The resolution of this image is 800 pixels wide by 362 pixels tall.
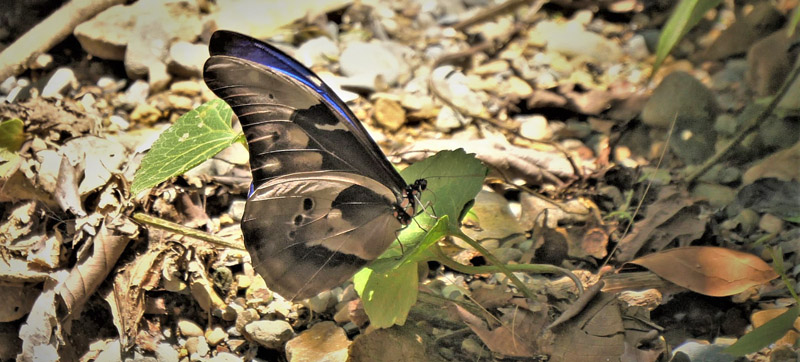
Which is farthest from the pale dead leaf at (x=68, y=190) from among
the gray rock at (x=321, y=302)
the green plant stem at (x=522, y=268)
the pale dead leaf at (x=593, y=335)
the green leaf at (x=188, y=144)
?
the pale dead leaf at (x=593, y=335)

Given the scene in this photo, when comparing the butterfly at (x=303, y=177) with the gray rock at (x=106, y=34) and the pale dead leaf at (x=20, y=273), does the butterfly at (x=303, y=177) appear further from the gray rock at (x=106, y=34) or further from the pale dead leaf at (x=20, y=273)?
the gray rock at (x=106, y=34)

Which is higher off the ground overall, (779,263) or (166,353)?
(779,263)

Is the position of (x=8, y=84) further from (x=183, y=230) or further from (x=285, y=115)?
(x=285, y=115)

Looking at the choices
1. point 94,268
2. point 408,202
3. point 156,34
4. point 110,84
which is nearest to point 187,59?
point 156,34

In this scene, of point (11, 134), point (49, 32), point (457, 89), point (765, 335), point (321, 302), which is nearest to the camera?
point (765, 335)

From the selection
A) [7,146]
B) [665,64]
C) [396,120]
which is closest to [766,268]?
[665,64]

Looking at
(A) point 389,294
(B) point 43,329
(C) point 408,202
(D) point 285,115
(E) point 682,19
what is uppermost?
(E) point 682,19
